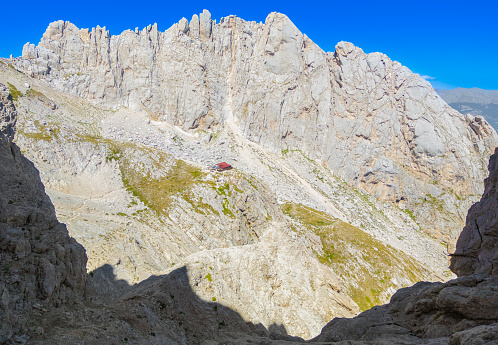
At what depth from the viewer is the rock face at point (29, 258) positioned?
15.2 meters

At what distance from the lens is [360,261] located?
85562 millimetres

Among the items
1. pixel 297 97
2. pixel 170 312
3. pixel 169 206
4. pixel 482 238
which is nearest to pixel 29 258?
pixel 170 312

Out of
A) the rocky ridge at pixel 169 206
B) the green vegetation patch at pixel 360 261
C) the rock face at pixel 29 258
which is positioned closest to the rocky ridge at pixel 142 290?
the rock face at pixel 29 258

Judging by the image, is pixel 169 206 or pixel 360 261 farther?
pixel 360 261

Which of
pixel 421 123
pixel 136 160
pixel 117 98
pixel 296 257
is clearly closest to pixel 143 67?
pixel 117 98

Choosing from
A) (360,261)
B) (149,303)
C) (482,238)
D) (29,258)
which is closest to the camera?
(29,258)

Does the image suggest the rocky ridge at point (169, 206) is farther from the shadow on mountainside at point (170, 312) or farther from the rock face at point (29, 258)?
the rock face at point (29, 258)

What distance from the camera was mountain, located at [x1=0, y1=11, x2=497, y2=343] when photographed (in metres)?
36.8

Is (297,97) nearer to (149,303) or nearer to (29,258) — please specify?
(149,303)

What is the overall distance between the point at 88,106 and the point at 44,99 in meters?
24.2

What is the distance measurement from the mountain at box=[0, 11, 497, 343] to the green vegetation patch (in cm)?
54

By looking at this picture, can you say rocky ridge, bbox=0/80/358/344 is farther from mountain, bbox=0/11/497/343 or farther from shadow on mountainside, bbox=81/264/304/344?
mountain, bbox=0/11/497/343

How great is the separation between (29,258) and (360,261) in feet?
278

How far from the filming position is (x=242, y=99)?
553 ft
